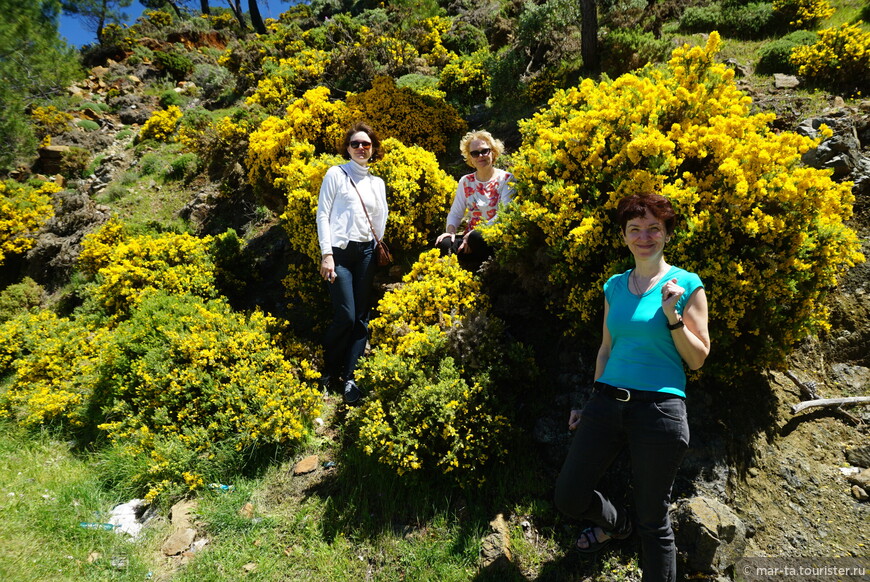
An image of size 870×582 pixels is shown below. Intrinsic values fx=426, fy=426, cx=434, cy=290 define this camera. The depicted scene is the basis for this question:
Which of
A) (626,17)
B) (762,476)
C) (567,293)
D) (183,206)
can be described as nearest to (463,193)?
(567,293)

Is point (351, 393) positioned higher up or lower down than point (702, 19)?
lower down

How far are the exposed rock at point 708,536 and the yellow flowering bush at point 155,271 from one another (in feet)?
18.3

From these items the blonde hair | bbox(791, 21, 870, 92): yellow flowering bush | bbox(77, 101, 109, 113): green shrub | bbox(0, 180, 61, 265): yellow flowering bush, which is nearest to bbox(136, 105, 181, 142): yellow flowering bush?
bbox(77, 101, 109, 113): green shrub

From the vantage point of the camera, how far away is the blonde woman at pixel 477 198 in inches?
159

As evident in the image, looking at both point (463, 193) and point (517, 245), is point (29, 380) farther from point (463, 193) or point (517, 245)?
point (517, 245)

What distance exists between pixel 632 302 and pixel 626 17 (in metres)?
7.72

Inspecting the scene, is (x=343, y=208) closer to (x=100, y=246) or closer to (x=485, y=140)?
(x=485, y=140)

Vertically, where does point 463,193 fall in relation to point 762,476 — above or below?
above

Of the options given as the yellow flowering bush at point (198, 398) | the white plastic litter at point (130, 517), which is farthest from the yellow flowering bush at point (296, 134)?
the white plastic litter at point (130, 517)

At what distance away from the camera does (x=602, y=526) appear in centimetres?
248

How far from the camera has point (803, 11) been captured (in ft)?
24.4

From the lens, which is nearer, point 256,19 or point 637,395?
point 637,395

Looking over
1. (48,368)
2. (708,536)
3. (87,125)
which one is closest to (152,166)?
(87,125)

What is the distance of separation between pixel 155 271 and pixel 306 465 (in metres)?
3.92
